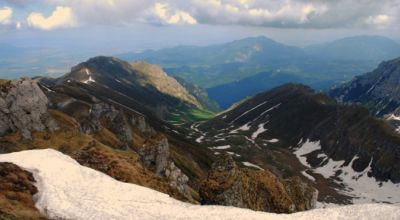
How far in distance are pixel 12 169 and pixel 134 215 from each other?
1451 centimetres

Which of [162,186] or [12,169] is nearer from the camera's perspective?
[12,169]

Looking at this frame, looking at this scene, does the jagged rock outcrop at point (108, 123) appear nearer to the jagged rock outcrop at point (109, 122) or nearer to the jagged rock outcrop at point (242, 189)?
the jagged rock outcrop at point (109, 122)

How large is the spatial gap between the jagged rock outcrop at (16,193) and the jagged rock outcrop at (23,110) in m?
51.5

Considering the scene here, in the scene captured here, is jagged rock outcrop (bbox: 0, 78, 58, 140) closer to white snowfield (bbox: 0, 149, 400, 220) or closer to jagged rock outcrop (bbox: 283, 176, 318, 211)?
white snowfield (bbox: 0, 149, 400, 220)

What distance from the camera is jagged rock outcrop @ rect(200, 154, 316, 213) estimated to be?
57.8 metres

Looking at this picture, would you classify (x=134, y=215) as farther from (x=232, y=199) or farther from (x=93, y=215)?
(x=232, y=199)

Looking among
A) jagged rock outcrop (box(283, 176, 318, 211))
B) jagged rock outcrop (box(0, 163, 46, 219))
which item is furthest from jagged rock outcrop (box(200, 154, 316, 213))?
jagged rock outcrop (box(0, 163, 46, 219))

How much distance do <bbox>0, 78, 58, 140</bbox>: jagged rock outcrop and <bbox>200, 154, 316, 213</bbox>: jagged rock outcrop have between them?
171 feet

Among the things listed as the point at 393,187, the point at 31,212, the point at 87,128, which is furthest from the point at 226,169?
the point at 393,187

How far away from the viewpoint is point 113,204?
142ft

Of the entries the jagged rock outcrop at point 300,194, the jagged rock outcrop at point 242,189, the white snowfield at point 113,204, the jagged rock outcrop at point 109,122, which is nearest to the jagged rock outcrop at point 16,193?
the white snowfield at point 113,204

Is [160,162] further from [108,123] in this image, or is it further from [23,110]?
[108,123]

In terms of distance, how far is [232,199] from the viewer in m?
57.4

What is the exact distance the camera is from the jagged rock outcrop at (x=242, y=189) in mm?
57812
